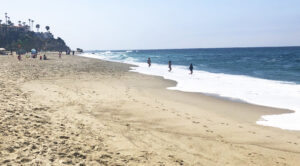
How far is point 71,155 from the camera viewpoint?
484 cm

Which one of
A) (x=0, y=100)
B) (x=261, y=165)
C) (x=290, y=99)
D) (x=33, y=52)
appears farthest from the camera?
(x=33, y=52)

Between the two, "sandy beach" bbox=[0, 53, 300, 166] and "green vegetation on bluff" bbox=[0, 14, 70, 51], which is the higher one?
"green vegetation on bluff" bbox=[0, 14, 70, 51]

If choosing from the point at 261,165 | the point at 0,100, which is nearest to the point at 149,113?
the point at 261,165

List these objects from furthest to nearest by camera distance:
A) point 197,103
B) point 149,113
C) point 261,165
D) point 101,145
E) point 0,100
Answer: point 197,103, point 149,113, point 0,100, point 101,145, point 261,165

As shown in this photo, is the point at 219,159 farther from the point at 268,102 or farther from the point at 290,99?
the point at 290,99

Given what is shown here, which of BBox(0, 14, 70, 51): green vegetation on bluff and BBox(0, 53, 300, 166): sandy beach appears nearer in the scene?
BBox(0, 53, 300, 166): sandy beach

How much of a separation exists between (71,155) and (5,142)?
1536 mm

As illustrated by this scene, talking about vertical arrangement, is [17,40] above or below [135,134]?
above

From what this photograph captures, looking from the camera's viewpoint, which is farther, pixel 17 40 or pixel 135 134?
pixel 17 40

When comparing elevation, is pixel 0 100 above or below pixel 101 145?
above

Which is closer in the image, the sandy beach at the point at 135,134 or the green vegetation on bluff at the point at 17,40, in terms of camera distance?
the sandy beach at the point at 135,134

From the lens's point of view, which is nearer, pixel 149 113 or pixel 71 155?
pixel 71 155

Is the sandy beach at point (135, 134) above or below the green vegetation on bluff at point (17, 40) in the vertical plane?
below

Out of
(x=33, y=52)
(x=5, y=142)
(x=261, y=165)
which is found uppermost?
(x=33, y=52)
